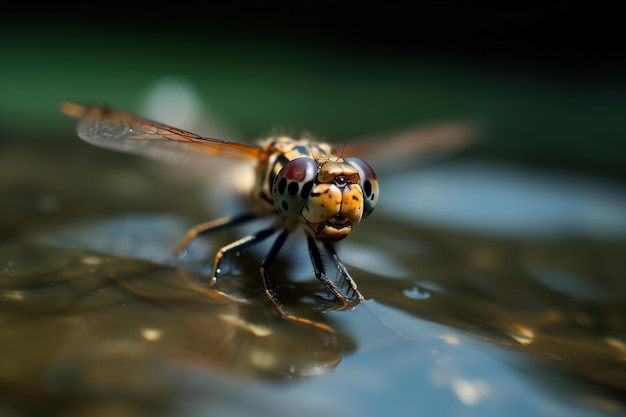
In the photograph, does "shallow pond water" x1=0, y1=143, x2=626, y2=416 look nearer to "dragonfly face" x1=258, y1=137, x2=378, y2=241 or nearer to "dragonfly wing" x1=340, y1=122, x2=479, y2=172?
"dragonfly face" x1=258, y1=137, x2=378, y2=241

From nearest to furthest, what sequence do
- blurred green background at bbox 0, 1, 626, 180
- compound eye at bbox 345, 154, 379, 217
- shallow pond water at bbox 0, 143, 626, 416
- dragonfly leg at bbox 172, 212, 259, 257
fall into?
shallow pond water at bbox 0, 143, 626, 416 → compound eye at bbox 345, 154, 379, 217 → dragonfly leg at bbox 172, 212, 259, 257 → blurred green background at bbox 0, 1, 626, 180

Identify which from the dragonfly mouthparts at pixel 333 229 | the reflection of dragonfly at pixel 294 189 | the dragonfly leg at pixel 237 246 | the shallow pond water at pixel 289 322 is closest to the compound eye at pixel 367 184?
the reflection of dragonfly at pixel 294 189

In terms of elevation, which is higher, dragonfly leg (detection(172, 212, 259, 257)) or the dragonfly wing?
the dragonfly wing

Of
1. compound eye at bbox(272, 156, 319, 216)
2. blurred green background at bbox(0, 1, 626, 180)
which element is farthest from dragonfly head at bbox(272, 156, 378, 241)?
blurred green background at bbox(0, 1, 626, 180)

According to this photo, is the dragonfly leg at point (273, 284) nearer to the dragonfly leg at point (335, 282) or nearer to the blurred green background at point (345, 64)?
the dragonfly leg at point (335, 282)

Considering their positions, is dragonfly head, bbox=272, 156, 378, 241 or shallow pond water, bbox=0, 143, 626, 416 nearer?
shallow pond water, bbox=0, 143, 626, 416
